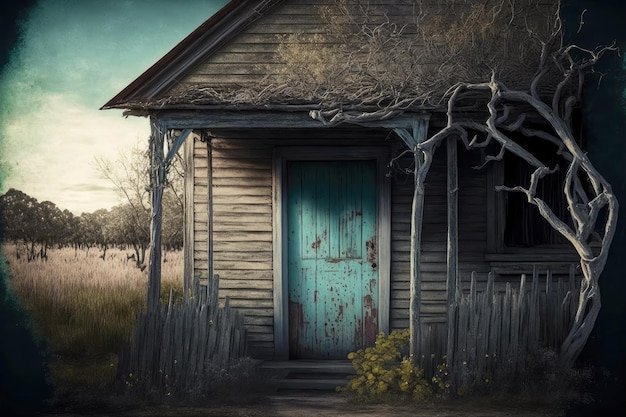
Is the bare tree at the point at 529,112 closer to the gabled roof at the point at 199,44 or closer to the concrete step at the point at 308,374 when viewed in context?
the gabled roof at the point at 199,44

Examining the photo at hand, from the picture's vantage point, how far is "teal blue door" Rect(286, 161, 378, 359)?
11.3 m

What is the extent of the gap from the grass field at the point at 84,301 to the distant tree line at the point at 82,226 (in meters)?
0.43

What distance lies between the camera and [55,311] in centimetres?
1558

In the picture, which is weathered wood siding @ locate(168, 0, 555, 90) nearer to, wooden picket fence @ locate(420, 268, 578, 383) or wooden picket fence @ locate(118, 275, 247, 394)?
wooden picket fence @ locate(118, 275, 247, 394)

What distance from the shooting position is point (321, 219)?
1135 cm

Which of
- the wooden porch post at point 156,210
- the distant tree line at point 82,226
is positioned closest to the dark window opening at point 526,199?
the wooden porch post at point 156,210

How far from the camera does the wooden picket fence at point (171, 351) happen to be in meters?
9.38

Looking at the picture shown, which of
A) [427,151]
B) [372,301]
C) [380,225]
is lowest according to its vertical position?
[372,301]

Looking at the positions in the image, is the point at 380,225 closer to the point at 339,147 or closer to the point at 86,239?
the point at 339,147

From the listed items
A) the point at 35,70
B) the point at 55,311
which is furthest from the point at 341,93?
the point at 35,70

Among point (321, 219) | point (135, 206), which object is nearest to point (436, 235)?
point (321, 219)

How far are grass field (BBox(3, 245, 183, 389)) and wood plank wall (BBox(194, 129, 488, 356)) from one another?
1.53 meters

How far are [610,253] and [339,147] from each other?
3900 mm

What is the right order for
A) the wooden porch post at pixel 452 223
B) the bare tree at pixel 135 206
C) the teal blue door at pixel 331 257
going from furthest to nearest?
the bare tree at pixel 135 206, the teal blue door at pixel 331 257, the wooden porch post at pixel 452 223
